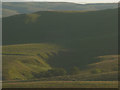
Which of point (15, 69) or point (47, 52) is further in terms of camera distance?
point (47, 52)

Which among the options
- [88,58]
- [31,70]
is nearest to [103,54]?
[88,58]

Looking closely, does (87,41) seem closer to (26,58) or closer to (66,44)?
(66,44)

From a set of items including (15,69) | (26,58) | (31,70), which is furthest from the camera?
(26,58)

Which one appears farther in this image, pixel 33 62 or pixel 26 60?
pixel 33 62

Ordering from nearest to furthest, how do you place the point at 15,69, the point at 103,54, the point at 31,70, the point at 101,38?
the point at 15,69 < the point at 31,70 < the point at 103,54 < the point at 101,38

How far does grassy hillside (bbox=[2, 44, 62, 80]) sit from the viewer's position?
390 ft

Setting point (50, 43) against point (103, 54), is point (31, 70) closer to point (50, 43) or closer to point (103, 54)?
point (103, 54)

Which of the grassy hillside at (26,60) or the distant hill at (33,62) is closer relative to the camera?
the distant hill at (33,62)

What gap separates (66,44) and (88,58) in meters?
38.0

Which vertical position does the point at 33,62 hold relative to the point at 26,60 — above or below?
below

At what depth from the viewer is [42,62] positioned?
153750 millimetres

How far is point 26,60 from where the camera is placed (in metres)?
147

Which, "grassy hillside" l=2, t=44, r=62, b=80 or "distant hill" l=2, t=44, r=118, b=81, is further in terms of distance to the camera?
"grassy hillside" l=2, t=44, r=62, b=80

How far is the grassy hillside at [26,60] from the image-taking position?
4683 inches
